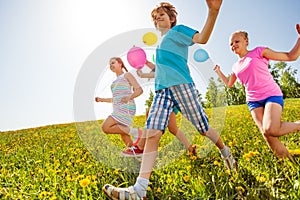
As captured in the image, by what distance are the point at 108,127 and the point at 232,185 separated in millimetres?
2634

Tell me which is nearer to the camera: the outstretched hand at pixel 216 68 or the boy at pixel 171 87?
the boy at pixel 171 87

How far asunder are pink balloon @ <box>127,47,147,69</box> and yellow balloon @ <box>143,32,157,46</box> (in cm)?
20

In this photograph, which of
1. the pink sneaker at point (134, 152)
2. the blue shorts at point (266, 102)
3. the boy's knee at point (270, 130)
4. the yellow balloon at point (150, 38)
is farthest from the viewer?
the pink sneaker at point (134, 152)

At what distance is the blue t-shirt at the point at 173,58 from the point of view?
10.4 ft

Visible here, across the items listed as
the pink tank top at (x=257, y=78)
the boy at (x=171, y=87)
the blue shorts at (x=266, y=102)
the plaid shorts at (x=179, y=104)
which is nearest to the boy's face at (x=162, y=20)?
the boy at (x=171, y=87)

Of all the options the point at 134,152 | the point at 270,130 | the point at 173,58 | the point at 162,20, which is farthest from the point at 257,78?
the point at 134,152

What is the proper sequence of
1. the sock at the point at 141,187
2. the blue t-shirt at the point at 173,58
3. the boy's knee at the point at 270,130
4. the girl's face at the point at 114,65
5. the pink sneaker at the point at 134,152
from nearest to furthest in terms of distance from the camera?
1. the sock at the point at 141,187
2. the blue t-shirt at the point at 173,58
3. the boy's knee at the point at 270,130
4. the pink sneaker at the point at 134,152
5. the girl's face at the point at 114,65

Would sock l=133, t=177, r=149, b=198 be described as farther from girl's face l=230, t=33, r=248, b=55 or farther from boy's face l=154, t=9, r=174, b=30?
girl's face l=230, t=33, r=248, b=55

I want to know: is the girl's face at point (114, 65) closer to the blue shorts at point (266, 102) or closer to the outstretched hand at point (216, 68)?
the outstretched hand at point (216, 68)

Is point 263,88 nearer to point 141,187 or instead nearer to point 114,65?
point 141,187

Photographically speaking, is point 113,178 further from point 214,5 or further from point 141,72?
point 214,5

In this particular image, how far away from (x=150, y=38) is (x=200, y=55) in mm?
573

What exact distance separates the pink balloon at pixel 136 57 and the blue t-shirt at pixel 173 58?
44 cm

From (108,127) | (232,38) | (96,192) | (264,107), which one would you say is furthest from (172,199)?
(108,127)
